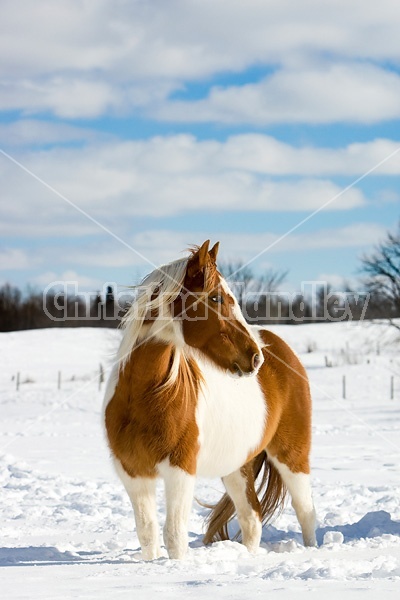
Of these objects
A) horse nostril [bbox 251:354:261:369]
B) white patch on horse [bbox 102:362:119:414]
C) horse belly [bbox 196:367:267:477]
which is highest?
horse nostril [bbox 251:354:261:369]

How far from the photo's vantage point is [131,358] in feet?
16.1

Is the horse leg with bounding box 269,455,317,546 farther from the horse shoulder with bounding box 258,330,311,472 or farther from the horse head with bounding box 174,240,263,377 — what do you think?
the horse head with bounding box 174,240,263,377

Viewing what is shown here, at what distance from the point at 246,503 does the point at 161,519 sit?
5.39ft

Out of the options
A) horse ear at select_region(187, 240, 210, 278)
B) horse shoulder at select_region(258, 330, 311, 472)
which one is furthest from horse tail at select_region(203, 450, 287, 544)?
horse ear at select_region(187, 240, 210, 278)

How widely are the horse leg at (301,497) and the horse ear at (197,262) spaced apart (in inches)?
89.7

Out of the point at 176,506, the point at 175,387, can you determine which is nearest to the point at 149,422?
the point at 175,387

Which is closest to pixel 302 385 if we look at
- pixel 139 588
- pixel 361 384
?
pixel 139 588

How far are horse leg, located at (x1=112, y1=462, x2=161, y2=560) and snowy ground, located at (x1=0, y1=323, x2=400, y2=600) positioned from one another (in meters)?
0.21

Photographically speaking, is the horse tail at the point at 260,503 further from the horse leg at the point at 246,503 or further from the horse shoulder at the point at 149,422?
the horse shoulder at the point at 149,422

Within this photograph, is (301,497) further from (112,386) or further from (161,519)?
(112,386)

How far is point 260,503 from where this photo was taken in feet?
21.6

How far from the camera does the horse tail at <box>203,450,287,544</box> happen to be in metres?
6.50

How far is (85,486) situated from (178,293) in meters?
5.43

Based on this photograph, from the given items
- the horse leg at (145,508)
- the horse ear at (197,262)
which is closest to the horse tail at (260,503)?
the horse leg at (145,508)
